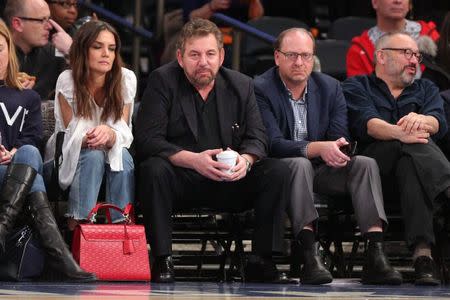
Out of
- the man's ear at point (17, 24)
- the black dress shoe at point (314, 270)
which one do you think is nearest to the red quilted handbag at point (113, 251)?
the black dress shoe at point (314, 270)

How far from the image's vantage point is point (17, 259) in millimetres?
6703

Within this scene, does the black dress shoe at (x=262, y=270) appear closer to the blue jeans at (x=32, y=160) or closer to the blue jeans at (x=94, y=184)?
the blue jeans at (x=94, y=184)

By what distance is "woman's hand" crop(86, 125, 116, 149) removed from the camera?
705cm

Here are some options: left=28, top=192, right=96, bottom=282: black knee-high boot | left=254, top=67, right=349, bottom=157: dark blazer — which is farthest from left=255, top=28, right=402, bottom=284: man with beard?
left=28, top=192, right=96, bottom=282: black knee-high boot

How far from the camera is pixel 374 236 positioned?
7059mm

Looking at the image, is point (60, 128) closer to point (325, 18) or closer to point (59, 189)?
point (59, 189)

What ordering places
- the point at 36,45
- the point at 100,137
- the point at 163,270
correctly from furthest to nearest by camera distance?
the point at 36,45
the point at 100,137
the point at 163,270

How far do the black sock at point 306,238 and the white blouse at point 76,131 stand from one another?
103cm

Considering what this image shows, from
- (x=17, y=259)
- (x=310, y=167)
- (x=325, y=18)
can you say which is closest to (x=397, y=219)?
(x=310, y=167)

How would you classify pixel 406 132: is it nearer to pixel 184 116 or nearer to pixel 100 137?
pixel 184 116

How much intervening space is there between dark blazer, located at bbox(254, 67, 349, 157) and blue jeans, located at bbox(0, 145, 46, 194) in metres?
1.36

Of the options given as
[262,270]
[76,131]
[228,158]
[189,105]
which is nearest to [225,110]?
[189,105]

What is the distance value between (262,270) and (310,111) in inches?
41.5

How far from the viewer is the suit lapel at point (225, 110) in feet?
23.9
